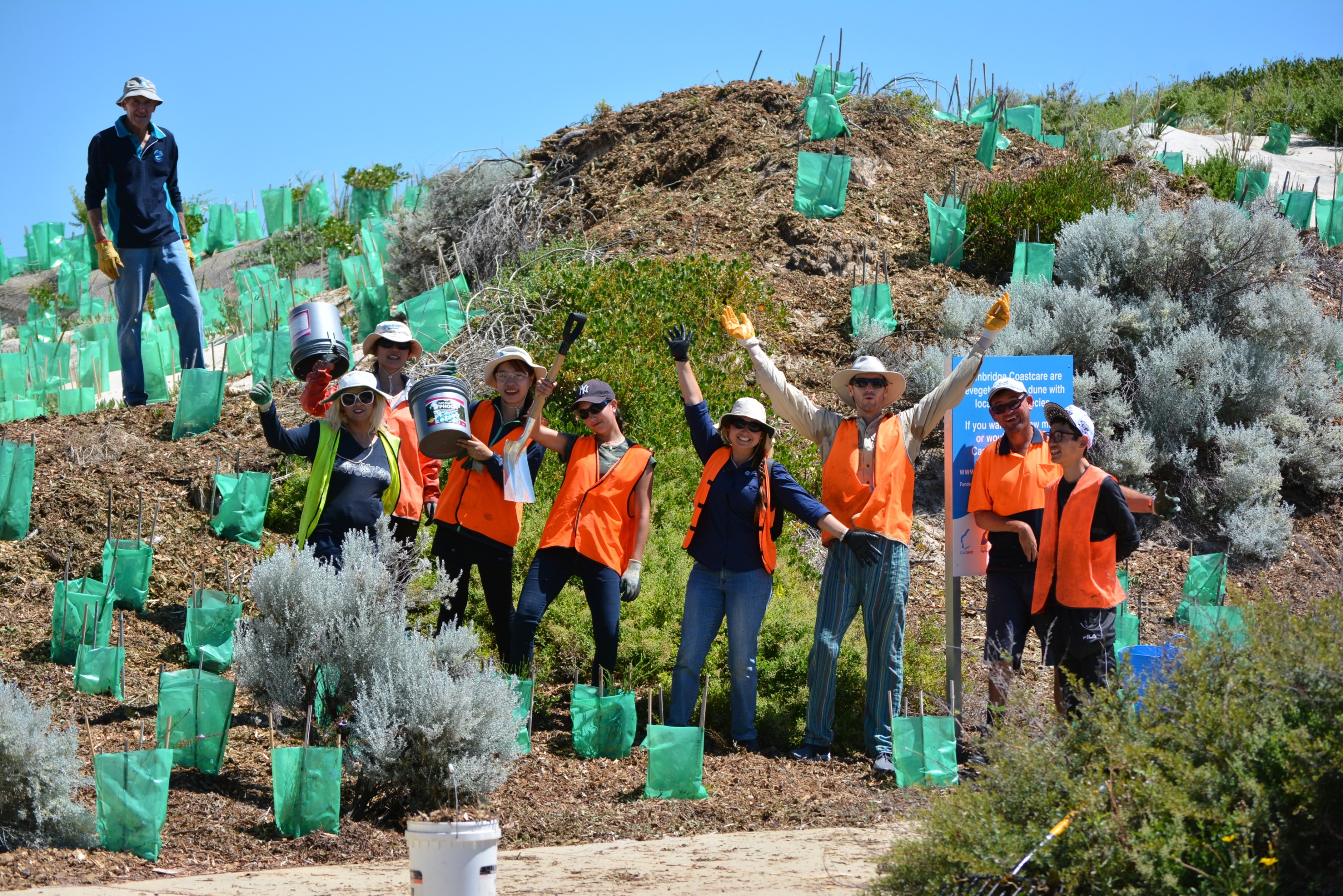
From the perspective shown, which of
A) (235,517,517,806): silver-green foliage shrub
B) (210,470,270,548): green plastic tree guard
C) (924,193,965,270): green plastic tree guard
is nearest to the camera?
(235,517,517,806): silver-green foliage shrub

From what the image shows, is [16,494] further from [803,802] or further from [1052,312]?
[1052,312]

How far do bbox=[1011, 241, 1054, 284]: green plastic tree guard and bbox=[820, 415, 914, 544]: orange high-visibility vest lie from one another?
507cm

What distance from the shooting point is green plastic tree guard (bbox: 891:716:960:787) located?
207 inches

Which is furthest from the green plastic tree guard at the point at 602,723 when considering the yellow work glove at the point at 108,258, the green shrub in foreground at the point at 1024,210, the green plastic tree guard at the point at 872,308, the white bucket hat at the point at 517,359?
the green shrub in foreground at the point at 1024,210

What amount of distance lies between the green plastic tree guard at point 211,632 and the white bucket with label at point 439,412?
57.4 inches

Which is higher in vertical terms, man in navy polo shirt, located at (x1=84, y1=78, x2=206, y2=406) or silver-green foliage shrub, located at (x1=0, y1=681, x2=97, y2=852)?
man in navy polo shirt, located at (x1=84, y1=78, x2=206, y2=406)

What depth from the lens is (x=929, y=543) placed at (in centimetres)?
901

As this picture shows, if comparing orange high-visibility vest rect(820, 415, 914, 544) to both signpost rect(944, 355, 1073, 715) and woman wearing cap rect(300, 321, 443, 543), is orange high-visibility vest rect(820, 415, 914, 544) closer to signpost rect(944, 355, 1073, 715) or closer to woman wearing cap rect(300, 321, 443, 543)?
signpost rect(944, 355, 1073, 715)

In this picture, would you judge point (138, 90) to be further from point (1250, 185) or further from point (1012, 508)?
point (1250, 185)

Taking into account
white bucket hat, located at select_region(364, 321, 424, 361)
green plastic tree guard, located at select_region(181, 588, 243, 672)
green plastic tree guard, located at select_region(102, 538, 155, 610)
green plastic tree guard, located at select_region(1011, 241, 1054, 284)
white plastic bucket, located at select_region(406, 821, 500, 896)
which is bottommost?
white plastic bucket, located at select_region(406, 821, 500, 896)

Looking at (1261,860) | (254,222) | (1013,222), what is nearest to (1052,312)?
(1013,222)

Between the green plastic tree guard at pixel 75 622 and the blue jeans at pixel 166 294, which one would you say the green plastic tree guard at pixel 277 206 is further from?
the green plastic tree guard at pixel 75 622

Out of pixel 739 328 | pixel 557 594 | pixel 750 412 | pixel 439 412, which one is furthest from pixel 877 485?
pixel 439 412

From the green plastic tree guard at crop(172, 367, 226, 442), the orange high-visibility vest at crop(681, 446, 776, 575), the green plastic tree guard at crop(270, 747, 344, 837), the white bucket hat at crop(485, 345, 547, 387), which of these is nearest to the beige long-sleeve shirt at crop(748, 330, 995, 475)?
the orange high-visibility vest at crop(681, 446, 776, 575)
